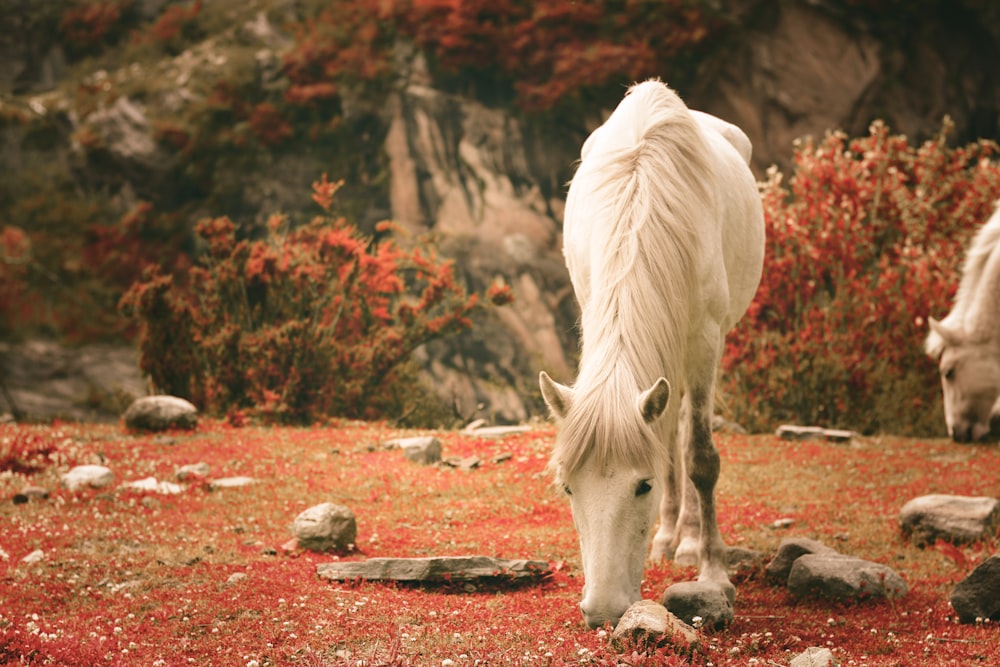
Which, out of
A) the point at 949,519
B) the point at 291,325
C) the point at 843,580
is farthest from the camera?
the point at 291,325

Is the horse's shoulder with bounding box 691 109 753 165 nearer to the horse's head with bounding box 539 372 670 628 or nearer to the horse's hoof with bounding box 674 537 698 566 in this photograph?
the horse's hoof with bounding box 674 537 698 566

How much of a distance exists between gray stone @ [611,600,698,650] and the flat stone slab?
146 centimetres

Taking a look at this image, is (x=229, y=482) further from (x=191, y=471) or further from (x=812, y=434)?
(x=812, y=434)

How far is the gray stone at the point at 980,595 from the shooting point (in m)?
4.87

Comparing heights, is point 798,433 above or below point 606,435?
below

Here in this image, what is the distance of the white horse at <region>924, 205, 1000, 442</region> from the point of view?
820 cm

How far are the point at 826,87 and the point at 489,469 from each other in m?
11.7

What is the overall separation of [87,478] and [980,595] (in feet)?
22.5

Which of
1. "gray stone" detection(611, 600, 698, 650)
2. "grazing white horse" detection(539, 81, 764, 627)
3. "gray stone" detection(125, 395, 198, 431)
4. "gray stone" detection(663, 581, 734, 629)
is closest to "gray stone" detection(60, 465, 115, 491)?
"gray stone" detection(125, 395, 198, 431)

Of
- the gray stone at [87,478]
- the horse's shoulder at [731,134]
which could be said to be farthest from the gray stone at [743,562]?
the gray stone at [87,478]

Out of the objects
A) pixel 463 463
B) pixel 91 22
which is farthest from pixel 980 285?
pixel 91 22

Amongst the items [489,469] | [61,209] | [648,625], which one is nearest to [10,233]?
[61,209]

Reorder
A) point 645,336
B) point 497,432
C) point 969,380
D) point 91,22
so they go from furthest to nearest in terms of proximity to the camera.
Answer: point 91,22 < point 497,432 < point 969,380 < point 645,336

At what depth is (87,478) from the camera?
8.04 m
